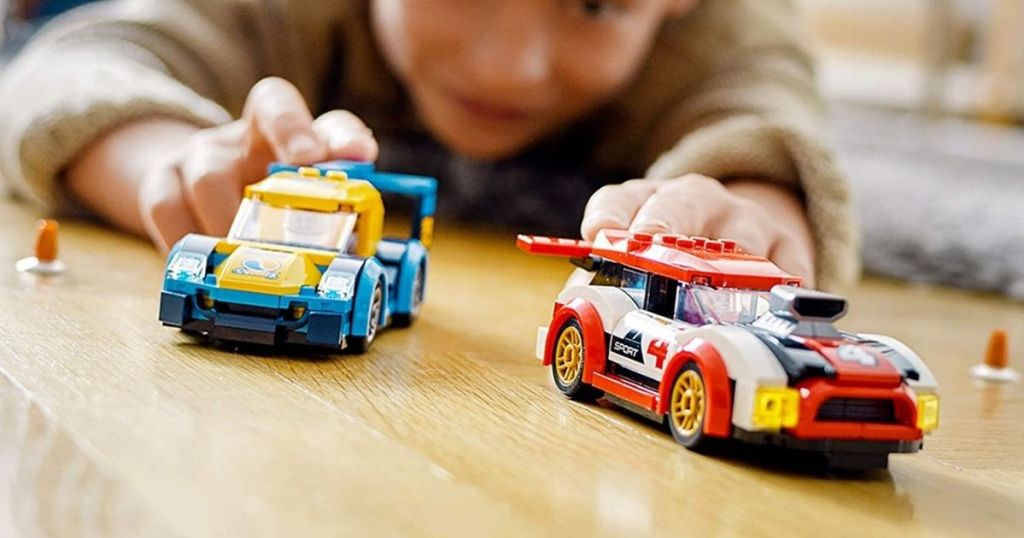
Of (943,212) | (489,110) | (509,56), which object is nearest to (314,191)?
(509,56)

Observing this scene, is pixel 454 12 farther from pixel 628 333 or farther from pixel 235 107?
pixel 628 333

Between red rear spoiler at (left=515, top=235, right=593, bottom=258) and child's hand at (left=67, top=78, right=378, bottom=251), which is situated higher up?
child's hand at (left=67, top=78, right=378, bottom=251)

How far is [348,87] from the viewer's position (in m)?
1.74

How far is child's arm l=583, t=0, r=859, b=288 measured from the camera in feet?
3.02

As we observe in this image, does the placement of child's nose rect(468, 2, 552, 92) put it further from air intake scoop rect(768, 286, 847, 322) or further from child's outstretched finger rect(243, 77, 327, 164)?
air intake scoop rect(768, 286, 847, 322)

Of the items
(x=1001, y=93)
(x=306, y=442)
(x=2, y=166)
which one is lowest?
(x=306, y=442)

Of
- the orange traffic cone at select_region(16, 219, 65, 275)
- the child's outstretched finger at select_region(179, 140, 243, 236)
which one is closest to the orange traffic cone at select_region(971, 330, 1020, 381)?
the child's outstretched finger at select_region(179, 140, 243, 236)

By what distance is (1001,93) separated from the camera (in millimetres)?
2842

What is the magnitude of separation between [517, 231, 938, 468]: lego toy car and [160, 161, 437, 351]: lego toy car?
130 mm

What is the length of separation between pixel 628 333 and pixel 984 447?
0.79 ft

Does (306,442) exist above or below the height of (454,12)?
below

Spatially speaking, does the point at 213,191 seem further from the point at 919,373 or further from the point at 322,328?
the point at 919,373

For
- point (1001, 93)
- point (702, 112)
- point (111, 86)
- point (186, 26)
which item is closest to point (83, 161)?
point (111, 86)

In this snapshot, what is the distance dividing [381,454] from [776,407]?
197 mm
